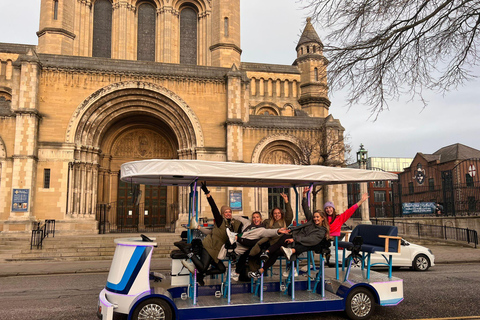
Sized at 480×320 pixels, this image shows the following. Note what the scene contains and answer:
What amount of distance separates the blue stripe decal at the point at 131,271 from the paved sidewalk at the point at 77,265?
598 cm

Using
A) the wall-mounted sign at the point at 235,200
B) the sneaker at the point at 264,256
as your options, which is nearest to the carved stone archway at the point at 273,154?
the wall-mounted sign at the point at 235,200

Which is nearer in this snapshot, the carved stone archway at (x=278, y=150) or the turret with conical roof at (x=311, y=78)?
the carved stone archway at (x=278, y=150)

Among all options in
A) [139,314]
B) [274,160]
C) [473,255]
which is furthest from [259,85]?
[139,314]

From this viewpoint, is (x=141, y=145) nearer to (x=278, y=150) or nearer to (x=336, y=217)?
(x=278, y=150)

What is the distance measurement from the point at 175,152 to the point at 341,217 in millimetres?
18843

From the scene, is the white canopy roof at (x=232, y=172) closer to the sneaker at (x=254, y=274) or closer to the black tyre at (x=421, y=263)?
the sneaker at (x=254, y=274)

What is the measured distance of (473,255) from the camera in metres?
14.8

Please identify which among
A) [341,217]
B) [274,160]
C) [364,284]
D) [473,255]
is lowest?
[473,255]

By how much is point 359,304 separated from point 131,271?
Result: 3723 millimetres

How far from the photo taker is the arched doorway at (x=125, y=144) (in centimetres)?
2006

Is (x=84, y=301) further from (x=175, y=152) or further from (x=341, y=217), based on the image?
(x=175, y=152)

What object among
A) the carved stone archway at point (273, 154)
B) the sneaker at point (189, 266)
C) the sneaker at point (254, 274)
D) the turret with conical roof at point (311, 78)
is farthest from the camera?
the turret with conical roof at point (311, 78)

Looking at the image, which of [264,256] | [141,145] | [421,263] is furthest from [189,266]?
[141,145]

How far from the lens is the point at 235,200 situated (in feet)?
66.8
